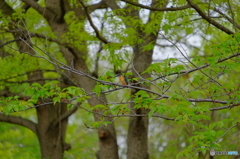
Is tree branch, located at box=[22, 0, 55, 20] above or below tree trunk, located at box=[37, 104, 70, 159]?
above

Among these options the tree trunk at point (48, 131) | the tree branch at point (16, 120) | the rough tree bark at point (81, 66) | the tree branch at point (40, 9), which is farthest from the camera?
the tree trunk at point (48, 131)

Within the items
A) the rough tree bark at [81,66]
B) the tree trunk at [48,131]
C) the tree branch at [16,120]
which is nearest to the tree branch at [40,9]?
the rough tree bark at [81,66]

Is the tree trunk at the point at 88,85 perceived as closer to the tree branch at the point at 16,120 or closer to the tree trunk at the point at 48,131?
the tree trunk at the point at 48,131

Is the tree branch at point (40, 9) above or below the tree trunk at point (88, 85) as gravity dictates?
above

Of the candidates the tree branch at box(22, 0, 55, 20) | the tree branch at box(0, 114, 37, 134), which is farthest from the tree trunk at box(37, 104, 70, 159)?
the tree branch at box(22, 0, 55, 20)

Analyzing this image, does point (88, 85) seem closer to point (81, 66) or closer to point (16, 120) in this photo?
point (81, 66)

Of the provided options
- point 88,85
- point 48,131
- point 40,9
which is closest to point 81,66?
point 88,85

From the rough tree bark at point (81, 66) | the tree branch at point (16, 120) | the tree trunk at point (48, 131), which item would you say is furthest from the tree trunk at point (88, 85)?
the tree branch at point (16, 120)

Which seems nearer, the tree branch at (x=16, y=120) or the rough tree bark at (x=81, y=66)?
the rough tree bark at (x=81, y=66)

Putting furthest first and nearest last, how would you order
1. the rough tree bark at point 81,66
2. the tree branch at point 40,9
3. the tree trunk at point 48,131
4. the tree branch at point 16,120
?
1. the tree trunk at point 48,131
2. the tree branch at point 16,120
3. the rough tree bark at point 81,66
4. the tree branch at point 40,9

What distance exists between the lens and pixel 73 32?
23.8 feet

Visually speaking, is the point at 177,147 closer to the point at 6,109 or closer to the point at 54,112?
the point at 54,112

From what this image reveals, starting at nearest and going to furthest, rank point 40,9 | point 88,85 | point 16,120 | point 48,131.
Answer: point 40,9 < point 88,85 < point 16,120 < point 48,131

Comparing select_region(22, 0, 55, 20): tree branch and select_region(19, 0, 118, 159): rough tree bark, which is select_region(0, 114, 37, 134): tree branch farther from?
select_region(22, 0, 55, 20): tree branch
